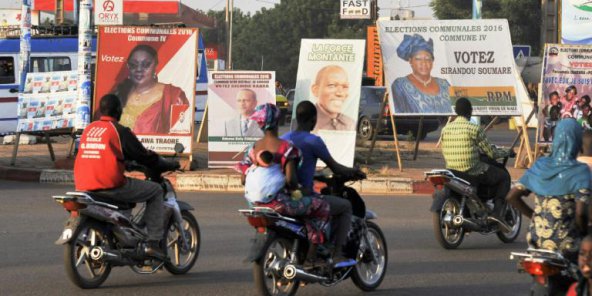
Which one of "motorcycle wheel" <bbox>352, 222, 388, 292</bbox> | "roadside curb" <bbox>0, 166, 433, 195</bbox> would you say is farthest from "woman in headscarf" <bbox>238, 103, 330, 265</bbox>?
"roadside curb" <bbox>0, 166, 433, 195</bbox>

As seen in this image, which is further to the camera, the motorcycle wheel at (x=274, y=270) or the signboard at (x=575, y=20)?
the signboard at (x=575, y=20)

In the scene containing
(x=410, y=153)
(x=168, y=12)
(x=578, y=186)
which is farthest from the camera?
(x=168, y=12)

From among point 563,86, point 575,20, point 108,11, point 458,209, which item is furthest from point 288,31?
point 458,209

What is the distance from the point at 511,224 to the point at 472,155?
95 centimetres

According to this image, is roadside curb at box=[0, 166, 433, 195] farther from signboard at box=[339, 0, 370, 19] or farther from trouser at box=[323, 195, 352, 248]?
signboard at box=[339, 0, 370, 19]

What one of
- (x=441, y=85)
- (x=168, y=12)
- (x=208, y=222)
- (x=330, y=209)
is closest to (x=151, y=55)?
(x=441, y=85)

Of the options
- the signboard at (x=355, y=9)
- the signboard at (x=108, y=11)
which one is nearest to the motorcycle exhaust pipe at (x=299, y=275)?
the signboard at (x=108, y=11)

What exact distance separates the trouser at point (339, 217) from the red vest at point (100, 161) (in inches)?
71.8

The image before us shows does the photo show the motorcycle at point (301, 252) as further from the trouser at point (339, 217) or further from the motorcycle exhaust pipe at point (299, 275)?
the trouser at point (339, 217)

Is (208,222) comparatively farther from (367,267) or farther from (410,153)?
(410,153)

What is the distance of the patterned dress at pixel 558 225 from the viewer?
7.11 metres

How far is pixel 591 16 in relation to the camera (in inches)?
1481

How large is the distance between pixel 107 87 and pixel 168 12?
132ft

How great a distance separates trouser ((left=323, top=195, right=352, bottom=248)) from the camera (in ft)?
29.6
